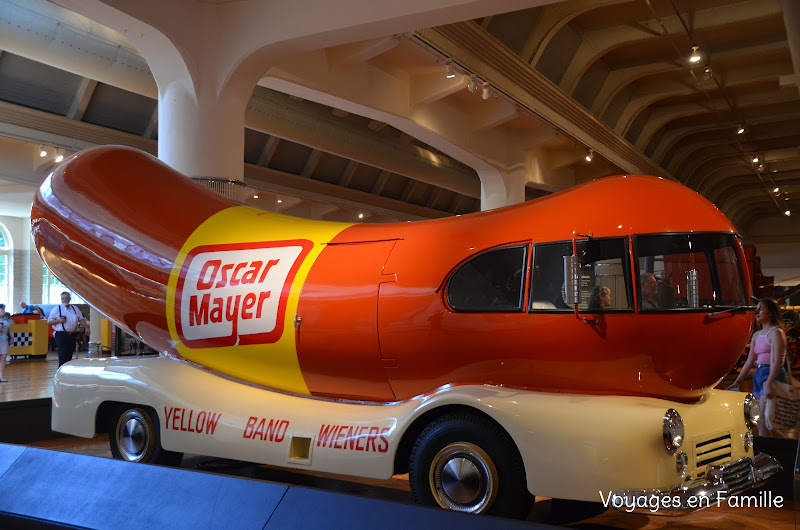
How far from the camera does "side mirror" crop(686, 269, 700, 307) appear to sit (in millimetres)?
4113

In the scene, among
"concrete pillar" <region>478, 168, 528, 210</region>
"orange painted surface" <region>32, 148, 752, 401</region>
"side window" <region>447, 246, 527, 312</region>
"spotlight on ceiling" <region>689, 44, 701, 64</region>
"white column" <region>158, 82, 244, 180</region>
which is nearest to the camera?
"orange painted surface" <region>32, 148, 752, 401</region>

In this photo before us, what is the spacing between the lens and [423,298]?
4609 millimetres

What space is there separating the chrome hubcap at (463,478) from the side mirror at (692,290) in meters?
1.42

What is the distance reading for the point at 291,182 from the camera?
15.5 meters

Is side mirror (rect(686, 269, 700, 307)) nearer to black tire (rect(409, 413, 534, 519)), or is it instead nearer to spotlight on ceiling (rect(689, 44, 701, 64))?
black tire (rect(409, 413, 534, 519))

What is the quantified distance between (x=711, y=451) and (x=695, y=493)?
56 centimetres

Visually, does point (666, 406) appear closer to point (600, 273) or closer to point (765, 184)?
point (600, 273)

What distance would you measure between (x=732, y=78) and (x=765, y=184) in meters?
14.1

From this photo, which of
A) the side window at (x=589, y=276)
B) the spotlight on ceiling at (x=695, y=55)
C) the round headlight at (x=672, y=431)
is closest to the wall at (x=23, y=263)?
the spotlight on ceiling at (x=695, y=55)

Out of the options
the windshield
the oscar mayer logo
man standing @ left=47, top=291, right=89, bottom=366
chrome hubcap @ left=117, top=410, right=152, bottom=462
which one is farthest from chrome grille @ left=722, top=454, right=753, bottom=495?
man standing @ left=47, top=291, right=89, bottom=366

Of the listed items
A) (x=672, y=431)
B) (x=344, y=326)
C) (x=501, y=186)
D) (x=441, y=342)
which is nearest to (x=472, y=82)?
(x=501, y=186)

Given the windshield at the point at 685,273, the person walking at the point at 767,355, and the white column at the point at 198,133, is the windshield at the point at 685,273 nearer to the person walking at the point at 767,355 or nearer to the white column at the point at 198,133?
the person walking at the point at 767,355

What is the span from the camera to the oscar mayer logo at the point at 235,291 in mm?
5172

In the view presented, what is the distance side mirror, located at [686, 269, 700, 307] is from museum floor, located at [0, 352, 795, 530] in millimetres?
1468
